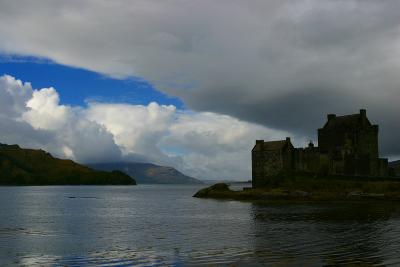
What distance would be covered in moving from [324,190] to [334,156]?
36.0ft

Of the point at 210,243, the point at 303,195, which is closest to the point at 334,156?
the point at 303,195

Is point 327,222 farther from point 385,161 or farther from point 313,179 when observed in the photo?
point 385,161

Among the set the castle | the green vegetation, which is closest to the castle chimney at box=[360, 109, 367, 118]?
the castle

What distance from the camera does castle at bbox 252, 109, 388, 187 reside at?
8806cm

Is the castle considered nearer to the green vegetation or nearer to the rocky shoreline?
the green vegetation

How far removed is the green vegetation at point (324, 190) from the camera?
2921 inches

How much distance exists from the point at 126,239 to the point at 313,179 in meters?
57.8

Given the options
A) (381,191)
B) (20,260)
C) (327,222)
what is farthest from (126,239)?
(381,191)

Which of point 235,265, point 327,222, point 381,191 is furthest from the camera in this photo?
point 381,191

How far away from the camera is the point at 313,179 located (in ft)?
278

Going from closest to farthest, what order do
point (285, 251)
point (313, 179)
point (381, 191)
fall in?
point (285, 251) → point (381, 191) → point (313, 179)

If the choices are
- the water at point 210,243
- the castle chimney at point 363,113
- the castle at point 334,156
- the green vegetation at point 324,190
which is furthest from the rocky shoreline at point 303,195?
the water at point 210,243

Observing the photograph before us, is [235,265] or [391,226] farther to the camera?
[391,226]

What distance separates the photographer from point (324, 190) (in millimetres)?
80562
